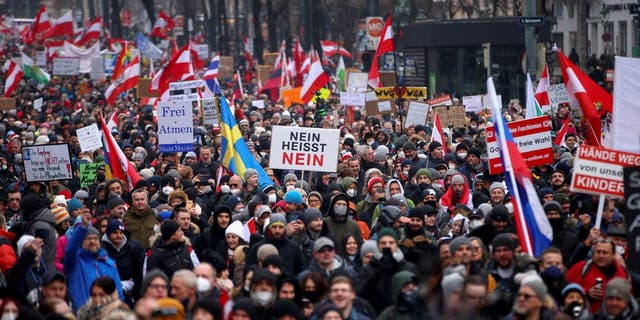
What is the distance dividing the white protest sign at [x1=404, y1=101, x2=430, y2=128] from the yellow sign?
67cm

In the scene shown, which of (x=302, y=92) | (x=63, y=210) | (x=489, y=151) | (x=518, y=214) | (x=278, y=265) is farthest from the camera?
(x=302, y=92)

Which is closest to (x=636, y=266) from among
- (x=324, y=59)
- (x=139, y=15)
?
(x=324, y=59)

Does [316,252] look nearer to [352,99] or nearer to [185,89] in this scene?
[185,89]

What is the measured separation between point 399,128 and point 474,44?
1541 cm

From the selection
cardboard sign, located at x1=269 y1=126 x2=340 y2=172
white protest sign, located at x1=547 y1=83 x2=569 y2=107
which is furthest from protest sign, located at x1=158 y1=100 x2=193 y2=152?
white protest sign, located at x1=547 y1=83 x2=569 y2=107

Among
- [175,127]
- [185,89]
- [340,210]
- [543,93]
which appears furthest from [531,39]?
[340,210]

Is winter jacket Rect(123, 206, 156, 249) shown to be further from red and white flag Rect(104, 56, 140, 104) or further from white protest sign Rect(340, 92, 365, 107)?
red and white flag Rect(104, 56, 140, 104)

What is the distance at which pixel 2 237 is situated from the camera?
35.4 ft

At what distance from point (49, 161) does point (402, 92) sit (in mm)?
9587

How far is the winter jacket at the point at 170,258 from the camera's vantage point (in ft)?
33.8

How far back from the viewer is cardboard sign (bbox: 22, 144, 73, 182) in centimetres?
1536

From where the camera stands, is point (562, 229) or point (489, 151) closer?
point (562, 229)

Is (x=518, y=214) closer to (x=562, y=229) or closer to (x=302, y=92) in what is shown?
(x=562, y=229)

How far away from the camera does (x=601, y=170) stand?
1030cm
